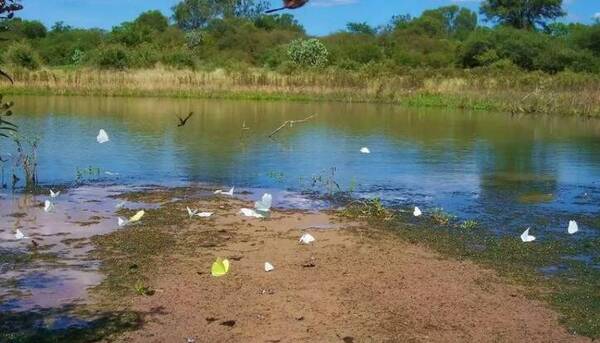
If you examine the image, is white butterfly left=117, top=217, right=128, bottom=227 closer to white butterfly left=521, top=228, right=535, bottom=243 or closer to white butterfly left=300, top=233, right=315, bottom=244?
white butterfly left=300, top=233, right=315, bottom=244

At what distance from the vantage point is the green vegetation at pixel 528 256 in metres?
4.91

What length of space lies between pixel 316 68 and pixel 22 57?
12.1m

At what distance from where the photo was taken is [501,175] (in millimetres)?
11102

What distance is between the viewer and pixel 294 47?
3850cm

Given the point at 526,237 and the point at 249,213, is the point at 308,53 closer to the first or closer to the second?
the point at 249,213

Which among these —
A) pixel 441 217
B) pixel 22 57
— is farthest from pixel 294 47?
pixel 441 217

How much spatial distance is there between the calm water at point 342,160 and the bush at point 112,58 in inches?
455

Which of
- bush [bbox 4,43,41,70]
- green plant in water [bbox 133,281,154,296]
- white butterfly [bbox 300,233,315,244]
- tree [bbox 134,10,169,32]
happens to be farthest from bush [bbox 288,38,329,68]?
green plant in water [bbox 133,281,154,296]

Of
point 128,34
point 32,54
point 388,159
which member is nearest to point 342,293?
point 388,159

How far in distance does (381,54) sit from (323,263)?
3864 cm

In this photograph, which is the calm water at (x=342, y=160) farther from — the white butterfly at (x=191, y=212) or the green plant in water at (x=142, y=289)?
the white butterfly at (x=191, y=212)

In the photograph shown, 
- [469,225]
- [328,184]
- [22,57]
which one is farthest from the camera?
[22,57]

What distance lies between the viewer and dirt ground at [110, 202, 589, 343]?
4.33m

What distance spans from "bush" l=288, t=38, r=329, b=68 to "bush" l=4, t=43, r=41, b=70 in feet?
39.8
